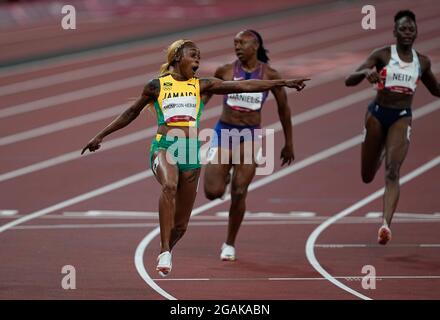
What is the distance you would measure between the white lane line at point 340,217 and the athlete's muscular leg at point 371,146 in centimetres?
99

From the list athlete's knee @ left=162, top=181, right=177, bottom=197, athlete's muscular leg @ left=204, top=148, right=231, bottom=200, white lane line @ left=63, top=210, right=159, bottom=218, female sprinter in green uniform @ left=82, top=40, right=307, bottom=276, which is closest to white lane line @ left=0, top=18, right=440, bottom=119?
white lane line @ left=63, top=210, right=159, bottom=218

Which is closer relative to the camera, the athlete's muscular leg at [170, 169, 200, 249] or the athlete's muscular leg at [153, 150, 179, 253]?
the athlete's muscular leg at [153, 150, 179, 253]

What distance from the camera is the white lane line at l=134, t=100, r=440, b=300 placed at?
1123 cm

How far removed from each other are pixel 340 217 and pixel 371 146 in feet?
6.43

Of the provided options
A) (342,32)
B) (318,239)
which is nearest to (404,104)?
(318,239)

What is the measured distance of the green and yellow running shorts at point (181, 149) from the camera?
33.9ft

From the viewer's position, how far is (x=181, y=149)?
10.4 meters

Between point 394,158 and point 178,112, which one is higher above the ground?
point 178,112

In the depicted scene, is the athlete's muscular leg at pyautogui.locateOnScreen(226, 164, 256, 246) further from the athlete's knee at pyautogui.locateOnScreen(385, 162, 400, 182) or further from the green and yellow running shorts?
the green and yellow running shorts

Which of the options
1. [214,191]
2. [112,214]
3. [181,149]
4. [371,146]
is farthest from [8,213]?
[181,149]

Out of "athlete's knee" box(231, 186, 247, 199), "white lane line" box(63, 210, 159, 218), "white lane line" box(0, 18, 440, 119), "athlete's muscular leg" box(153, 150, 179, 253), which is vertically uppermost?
"white lane line" box(0, 18, 440, 119)

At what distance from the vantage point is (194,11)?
32.0 m

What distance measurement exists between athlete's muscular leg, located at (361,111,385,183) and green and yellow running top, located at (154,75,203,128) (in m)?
2.84

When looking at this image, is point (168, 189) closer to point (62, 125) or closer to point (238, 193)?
point (238, 193)
